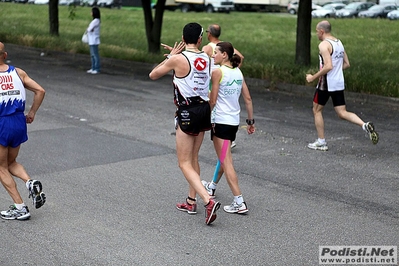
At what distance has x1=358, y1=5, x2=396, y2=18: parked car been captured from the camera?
58359mm

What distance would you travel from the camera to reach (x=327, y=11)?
6288 cm

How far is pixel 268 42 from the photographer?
1141 inches

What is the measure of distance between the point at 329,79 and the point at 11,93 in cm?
512

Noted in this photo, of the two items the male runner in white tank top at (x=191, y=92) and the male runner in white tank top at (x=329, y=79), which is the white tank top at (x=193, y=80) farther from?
the male runner in white tank top at (x=329, y=79)

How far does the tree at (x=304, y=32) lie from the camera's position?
57.4ft

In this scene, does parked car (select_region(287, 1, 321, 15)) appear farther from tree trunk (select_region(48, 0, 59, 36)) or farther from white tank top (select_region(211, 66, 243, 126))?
white tank top (select_region(211, 66, 243, 126))

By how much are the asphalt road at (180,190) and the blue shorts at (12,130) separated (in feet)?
2.62

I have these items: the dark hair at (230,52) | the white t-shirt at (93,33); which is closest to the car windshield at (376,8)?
the white t-shirt at (93,33)

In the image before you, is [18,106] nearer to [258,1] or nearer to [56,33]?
[56,33]

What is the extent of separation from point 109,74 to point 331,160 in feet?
33.5

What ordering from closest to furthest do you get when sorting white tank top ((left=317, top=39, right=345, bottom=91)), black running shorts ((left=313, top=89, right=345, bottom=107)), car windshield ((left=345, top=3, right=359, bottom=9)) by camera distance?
1. white tank top ((left=317, top=39, right=345, bottom=91))
2. black running shorts ((left=313, top=89, right=345, bottom=107))
3. car windshield ((left=345, top=3, right=359, bottom=9))

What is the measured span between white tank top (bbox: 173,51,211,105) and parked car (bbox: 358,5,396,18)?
5411cm

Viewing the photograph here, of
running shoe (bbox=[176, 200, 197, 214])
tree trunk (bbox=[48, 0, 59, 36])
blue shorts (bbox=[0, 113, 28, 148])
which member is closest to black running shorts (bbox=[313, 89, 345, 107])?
running shoe (bbox=[176, 200, 197, 214])

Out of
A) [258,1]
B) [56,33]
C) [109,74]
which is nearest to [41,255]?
[109,74]
